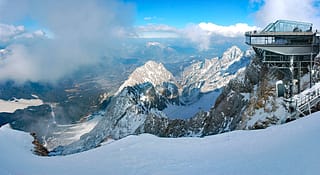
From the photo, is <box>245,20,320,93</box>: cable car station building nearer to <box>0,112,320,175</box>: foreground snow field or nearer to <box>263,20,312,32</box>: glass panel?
<box>263,20,312,32</box>: glass panel

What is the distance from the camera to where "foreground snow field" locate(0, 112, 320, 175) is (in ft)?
40.2

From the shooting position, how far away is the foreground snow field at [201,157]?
40.2ft

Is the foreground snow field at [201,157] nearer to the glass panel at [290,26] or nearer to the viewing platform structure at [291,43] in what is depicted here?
the viewing platform structure at [291,43]

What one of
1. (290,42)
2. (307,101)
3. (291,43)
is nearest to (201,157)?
(307,101)

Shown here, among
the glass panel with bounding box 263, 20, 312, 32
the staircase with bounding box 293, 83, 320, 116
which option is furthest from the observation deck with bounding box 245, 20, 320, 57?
the staircase with bounding box 293, 83, 320, 116

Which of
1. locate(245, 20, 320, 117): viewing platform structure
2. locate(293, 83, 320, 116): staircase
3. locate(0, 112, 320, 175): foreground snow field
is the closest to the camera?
locate(0, 112, 320, 175): foreground snow field

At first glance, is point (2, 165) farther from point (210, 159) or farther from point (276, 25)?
point (276, 25)

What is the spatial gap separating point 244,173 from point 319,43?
30.2 metres

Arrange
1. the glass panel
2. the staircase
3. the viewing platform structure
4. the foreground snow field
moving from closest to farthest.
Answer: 1. the foreground snow field
2. the staircase
3. the viewing platform structure
4. the glass panel

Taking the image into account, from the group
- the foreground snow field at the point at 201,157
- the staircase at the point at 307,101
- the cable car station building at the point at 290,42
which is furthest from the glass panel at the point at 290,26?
the foreground snow field at the point at 201,157

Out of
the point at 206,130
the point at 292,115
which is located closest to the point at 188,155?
the point at 292,115

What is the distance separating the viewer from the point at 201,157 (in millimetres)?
15172

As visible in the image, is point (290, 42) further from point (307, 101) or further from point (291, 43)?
point (307, 101)

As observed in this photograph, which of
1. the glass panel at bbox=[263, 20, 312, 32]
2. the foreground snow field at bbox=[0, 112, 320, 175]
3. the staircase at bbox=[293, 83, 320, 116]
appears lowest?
the foreground snow field at bbox=[0, 112, 320, 175]
